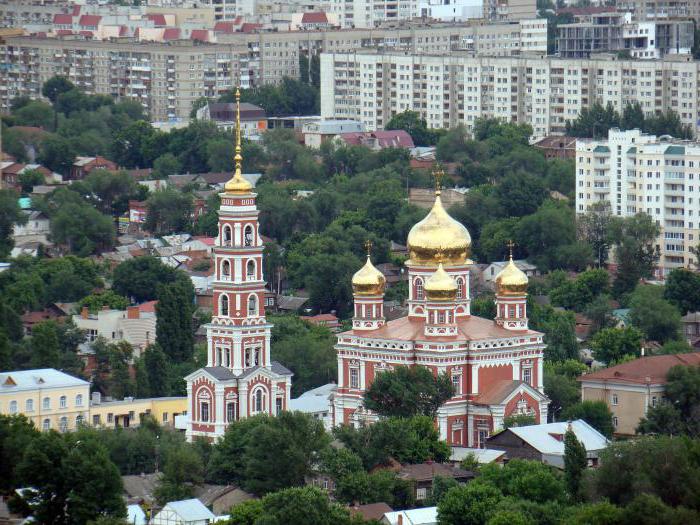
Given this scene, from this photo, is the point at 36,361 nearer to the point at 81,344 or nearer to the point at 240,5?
the point at 81,344

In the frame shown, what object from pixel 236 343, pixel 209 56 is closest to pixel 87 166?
pixel 209 56

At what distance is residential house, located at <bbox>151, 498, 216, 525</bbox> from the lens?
179ft

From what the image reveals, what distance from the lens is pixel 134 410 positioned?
68688mm

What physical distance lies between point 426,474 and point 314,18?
80821 mm

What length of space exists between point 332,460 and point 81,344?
20139 mm

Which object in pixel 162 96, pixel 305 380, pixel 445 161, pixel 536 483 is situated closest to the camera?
pixel 536 483

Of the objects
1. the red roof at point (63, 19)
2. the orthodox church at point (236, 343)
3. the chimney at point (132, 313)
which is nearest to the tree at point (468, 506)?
the orthodox church at point (236, 343)

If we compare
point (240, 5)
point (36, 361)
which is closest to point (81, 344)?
point (36, 361)

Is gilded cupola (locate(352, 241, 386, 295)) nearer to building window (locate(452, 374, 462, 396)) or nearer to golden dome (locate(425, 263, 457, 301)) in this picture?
golden dome (locate(425, 263, 457, 301))

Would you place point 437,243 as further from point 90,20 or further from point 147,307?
point 90,20

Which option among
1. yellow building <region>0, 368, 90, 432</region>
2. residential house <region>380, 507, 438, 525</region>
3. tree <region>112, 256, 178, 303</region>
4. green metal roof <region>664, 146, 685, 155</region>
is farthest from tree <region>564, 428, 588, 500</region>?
green metal roof <region>664, 146, 685, 155</region>

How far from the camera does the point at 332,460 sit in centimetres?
5712

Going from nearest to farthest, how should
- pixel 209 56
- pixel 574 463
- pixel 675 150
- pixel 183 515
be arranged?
pixel 183 515
pixel 574 463
pixel 675 150
pixel 209 56

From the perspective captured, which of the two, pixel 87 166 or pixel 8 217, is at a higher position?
pixel 87 166
